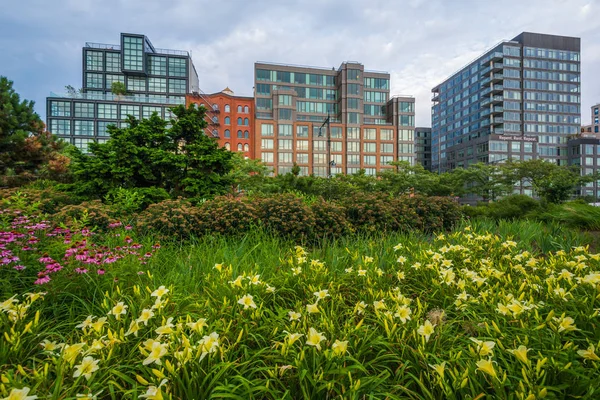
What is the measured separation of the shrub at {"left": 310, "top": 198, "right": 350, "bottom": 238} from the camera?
22.7 feet

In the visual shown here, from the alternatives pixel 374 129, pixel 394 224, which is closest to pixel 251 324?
pixel 394 224

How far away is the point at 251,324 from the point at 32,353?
166 cm

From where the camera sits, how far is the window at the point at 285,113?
215ft

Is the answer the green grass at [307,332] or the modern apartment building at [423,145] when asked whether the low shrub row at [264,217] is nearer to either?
the green grass at [307,332]

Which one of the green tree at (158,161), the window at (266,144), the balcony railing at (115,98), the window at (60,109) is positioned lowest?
the green tree at (158,161)

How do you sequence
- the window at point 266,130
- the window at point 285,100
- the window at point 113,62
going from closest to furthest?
the window at point 266,130 → the window at point 285,100 → the window at point 113,62

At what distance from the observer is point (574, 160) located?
77375mm

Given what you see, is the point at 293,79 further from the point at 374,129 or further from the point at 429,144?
the point at 429,144

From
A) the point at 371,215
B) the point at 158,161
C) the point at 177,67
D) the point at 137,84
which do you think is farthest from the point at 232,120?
the point at 371,215

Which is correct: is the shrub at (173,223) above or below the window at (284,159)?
below

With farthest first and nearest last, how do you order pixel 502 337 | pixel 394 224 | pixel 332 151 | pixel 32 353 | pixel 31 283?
pixel 332 151 < pixel 394 224 < pixel 31 283 < pixel 32 353 < pixel 502 337

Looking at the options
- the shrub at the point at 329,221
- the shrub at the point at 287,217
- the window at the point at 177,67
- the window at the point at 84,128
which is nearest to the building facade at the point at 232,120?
the window at the point at 177,67

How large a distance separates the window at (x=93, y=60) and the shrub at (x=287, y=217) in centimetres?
8572

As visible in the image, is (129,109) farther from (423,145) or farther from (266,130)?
(423,145)
